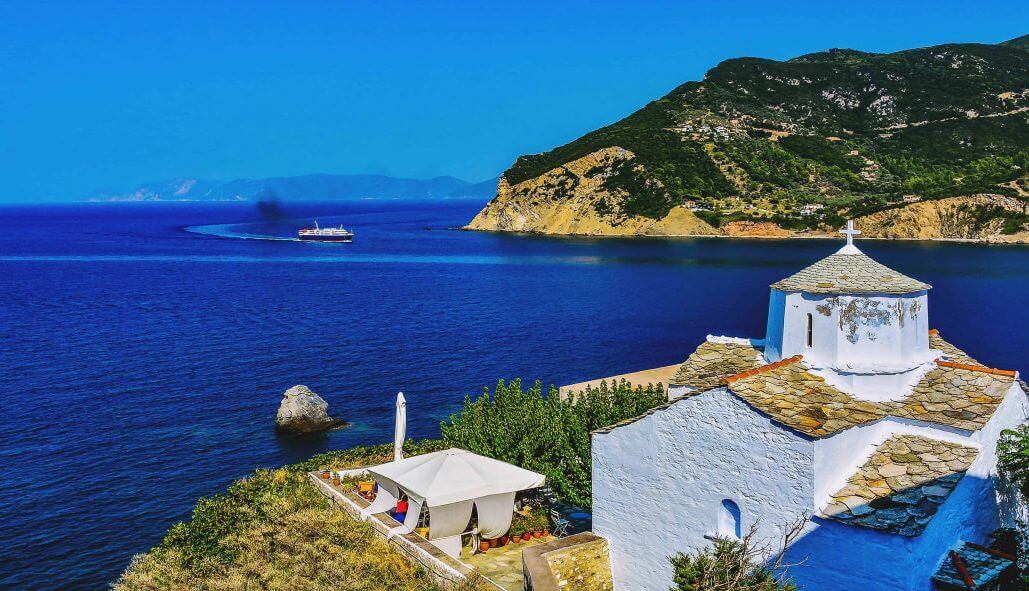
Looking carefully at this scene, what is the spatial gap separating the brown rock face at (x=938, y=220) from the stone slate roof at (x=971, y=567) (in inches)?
5566

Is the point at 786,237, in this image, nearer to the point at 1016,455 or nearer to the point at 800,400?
the point at 1016,455

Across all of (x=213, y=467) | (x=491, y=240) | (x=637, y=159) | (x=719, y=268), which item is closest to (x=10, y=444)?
(x=213, y=467)

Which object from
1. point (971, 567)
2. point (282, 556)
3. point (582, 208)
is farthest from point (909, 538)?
point (582, 208)

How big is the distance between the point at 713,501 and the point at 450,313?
204 ft

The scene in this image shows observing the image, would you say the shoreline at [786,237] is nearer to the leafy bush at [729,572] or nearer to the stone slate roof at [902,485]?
Answer: the stone slate roof at [902,485]

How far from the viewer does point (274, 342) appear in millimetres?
60750

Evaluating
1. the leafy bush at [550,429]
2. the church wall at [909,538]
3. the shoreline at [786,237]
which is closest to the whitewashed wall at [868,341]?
the church wall at [909,538]

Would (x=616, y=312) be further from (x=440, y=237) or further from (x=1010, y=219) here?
(x=440, y=237)

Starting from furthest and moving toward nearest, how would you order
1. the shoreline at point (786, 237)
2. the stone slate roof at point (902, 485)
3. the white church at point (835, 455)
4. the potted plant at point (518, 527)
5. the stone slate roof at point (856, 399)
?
the shoreline at point (786, 237) → the potted plant at point (518, 527) → the stone slate roof at point (856, 399) → the white church at point (835, 455) → the stone slate roof at point (902, 485)

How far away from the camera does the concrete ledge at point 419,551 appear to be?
1730 centimetres

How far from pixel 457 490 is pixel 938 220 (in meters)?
152

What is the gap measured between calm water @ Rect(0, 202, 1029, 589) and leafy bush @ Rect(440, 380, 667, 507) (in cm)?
1305

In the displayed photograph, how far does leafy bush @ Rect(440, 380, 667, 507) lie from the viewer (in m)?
20.5

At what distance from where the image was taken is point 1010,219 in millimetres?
136250
